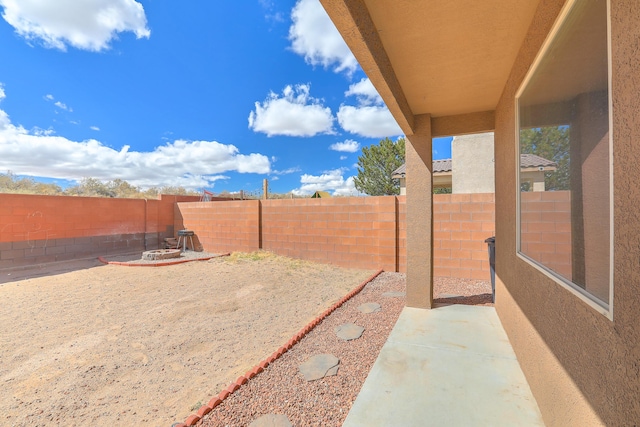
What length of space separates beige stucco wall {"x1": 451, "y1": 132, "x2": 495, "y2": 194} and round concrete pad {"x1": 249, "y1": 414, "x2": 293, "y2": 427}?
10.4m

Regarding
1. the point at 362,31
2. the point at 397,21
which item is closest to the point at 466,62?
the point at 397,21

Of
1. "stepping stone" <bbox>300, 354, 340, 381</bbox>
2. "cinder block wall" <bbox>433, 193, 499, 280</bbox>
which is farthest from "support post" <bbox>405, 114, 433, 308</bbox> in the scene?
"cinder block wall" <bbox>433, 193, 499, 280</bbox>

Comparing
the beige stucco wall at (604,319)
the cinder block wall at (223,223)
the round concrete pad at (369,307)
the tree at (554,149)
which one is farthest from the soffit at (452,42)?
the cinder block wall at (223,223)

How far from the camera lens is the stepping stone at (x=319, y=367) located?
96.9 inches

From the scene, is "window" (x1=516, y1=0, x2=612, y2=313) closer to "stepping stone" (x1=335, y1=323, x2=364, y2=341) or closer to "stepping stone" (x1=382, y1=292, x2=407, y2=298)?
"stepping stone" (x1=335, y1=323, x2=364, y2=341)

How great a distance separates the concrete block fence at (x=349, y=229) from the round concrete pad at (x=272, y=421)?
5.11m

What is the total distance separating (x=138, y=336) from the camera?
11.7 ft

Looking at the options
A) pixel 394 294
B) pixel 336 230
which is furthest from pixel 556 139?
pixel 336 230

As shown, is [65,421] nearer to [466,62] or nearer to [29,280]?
[466,62]

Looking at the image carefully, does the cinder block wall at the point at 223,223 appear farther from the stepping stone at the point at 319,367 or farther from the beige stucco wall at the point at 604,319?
the beige stucco wall at the point at 604,319

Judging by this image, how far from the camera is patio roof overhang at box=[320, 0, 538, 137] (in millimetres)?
1886

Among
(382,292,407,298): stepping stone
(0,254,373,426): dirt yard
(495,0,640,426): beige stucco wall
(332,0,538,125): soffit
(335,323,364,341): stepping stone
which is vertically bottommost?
(0,254,373,426): dirt yard

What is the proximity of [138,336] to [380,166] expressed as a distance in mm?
21534

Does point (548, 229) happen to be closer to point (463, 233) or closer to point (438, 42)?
point (438, 42)
